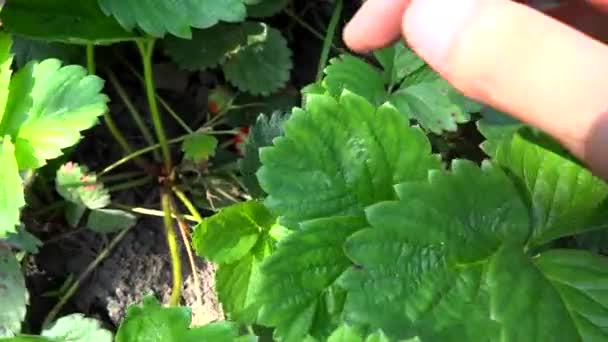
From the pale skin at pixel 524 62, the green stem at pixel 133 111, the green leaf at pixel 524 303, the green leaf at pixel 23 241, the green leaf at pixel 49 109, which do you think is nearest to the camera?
the pale skin at pixel 524 62

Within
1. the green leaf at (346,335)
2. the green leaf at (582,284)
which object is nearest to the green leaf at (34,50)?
the green leaf at (346,335)

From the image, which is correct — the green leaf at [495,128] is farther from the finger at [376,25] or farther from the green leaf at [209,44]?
the green leaf at [209,44]

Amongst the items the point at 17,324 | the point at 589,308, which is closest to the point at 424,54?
the point at 589,308

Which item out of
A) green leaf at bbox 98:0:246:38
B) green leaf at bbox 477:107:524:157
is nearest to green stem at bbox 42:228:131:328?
green leaf at bbox 98:0:246:38

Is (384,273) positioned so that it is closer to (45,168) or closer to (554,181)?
(554,181)

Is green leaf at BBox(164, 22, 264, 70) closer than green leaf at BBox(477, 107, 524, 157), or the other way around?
green leaf at BBox(477, 107, 524, 157)

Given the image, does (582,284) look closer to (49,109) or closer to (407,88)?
(407,88)

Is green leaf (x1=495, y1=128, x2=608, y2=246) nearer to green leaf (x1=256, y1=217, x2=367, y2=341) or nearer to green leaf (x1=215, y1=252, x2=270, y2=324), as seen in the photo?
green leaf (x1=256, y1=217, x2=367, y2=341)
